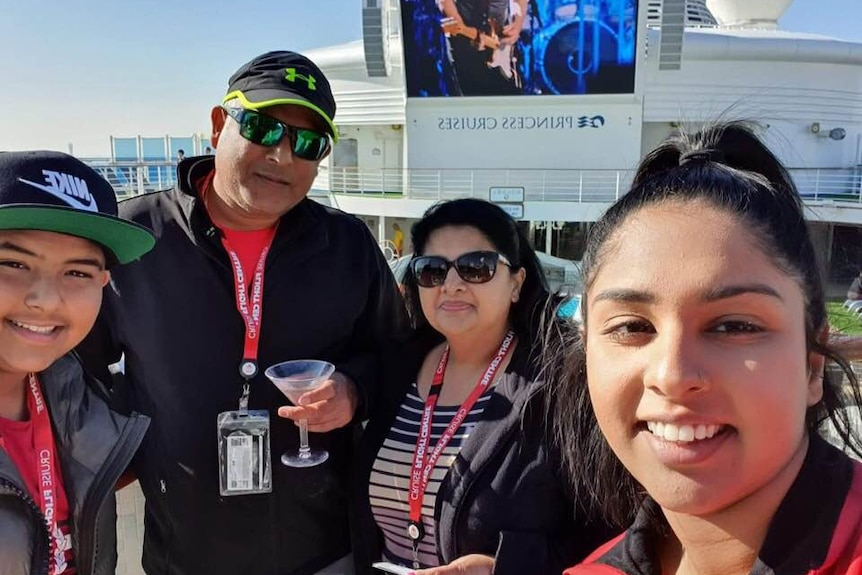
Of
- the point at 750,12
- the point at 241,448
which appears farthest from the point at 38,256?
the point at 750,12

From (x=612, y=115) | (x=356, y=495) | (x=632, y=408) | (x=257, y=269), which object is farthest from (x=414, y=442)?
(x=612, y=115)

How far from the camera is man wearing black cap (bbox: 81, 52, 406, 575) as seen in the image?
7.33 ft

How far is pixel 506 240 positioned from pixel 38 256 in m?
1.51

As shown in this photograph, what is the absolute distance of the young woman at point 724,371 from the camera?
100cm

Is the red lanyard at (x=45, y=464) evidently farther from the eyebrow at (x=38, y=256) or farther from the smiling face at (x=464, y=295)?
the smiling face at (x=464, y=295)

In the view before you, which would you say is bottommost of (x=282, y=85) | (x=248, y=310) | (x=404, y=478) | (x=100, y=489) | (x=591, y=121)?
(x=404, y=478)

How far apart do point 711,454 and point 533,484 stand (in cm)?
104

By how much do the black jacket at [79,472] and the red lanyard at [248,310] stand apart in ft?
1.42

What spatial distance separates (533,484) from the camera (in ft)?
6.53

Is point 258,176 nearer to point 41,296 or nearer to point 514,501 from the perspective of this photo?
point 41,296

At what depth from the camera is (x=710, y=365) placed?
1009 millimetres

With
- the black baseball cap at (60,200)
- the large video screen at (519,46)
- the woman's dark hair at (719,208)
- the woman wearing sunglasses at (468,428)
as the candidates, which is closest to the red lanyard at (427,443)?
the woman wearing sunglasses at (468,428)

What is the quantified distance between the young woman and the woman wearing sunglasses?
818mm

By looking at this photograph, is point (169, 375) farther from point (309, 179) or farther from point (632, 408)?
point (632, 408)
